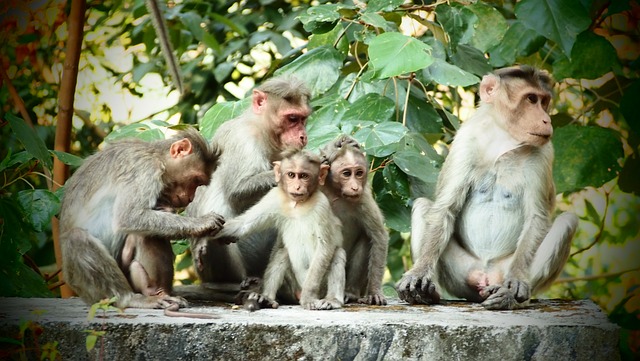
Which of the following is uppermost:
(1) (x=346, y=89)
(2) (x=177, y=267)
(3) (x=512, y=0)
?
(1) (x=346, y=89)

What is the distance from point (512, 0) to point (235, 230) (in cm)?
558

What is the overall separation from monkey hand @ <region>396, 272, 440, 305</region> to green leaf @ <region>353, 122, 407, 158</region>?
0.98 meters

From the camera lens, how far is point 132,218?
561 centimetres

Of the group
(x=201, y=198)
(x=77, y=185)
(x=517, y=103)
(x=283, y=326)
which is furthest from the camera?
(x=201, y=198)

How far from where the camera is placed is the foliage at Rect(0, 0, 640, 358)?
6.90 m

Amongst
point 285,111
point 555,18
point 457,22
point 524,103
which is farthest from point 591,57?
point 285,111

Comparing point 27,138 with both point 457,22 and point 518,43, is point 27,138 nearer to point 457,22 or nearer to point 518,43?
point 457,22

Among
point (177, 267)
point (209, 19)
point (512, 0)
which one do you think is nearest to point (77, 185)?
point (177, 267)

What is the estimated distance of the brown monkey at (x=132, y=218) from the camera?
5609 mm

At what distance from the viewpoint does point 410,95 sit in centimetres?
800

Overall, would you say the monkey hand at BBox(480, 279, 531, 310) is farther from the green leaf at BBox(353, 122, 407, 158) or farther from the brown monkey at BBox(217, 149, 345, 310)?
the green leaf at BBox(353, 122, 407, 158)

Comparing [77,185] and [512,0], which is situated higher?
[77,185]

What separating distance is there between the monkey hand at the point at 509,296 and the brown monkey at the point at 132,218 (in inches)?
72.6

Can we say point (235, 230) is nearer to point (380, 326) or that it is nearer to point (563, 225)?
point (380, 326)
